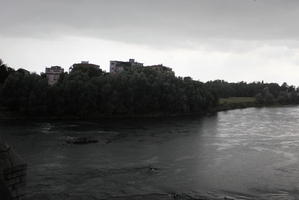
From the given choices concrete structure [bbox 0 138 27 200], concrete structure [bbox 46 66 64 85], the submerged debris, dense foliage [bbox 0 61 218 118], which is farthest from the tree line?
concrete structure [bbox 0 138 27 200]

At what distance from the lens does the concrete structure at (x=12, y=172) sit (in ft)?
26.6

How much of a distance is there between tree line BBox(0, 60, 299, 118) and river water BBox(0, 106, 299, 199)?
1107 centimetres

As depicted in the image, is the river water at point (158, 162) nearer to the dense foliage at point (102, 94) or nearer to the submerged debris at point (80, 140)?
the submerged debris at point (80, 140)

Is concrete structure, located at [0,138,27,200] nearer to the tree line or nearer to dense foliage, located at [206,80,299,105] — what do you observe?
the tree line

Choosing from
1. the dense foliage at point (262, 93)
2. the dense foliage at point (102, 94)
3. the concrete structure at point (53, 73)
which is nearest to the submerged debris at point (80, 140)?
the dense foliage at point (102, 94)

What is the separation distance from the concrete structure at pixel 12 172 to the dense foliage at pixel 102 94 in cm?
4755

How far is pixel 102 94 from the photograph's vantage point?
195 ft

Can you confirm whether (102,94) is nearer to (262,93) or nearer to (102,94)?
(102,94)

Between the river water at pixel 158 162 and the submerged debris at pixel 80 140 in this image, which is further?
the submerged debris at pixel 80 140

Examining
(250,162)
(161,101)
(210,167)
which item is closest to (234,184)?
(210,167)

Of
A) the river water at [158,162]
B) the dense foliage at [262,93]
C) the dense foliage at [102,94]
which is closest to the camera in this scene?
the river water at [158,162]

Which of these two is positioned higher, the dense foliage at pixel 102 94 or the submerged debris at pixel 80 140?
the dense foliage at pixel 102 94

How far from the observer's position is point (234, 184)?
21266mm

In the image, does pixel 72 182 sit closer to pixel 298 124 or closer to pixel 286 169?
pixel 286 169
